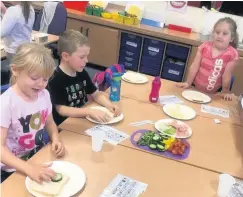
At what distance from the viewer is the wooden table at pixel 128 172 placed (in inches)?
47.6

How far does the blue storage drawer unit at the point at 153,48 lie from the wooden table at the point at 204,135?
2.03 m

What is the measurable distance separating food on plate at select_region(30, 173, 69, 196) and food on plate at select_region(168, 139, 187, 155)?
0.54 m

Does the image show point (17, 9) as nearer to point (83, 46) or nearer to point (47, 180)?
point (83, 46)

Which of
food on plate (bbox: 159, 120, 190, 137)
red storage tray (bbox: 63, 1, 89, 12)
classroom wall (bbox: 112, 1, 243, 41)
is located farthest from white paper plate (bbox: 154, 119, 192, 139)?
red storage tray (bbox: 63, 1, 89, 12)

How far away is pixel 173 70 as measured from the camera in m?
3.95

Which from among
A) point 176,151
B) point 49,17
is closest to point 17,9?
point 49,17

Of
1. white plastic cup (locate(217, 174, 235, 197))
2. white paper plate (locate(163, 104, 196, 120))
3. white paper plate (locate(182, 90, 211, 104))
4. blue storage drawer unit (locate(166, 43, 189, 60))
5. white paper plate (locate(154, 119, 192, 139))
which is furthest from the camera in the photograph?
blue storage drawer unit (locate(166, 43, 189, 60))

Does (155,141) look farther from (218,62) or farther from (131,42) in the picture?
(131,42)

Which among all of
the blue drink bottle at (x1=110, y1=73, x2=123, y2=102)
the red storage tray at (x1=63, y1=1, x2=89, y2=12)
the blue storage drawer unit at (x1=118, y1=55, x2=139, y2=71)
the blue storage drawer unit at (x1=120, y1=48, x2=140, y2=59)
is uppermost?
the red storage tray at (x1=63, y1=1, x2=89, y2=12)

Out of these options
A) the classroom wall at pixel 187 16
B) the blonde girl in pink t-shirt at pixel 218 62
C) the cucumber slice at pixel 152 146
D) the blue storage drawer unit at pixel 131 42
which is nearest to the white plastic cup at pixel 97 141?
the cucumber slice at pixel 152 146

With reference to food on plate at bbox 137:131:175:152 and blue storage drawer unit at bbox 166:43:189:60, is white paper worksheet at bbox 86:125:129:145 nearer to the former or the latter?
food on plate at bbox 137:131:175:152

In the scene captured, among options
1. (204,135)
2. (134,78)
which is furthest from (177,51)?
(204,135)

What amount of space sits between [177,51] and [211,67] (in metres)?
1.47

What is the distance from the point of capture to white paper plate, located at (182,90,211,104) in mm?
2129
